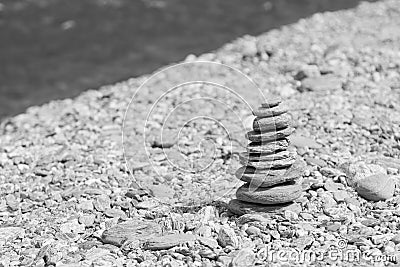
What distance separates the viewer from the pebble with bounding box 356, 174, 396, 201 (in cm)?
451

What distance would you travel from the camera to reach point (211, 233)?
414 cm

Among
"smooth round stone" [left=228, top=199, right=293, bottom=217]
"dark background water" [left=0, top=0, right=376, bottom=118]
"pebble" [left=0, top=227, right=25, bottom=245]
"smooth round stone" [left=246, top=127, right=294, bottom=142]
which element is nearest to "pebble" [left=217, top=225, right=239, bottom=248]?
"smooth round stone" [left=228, top=199, right=293, bottom=217]

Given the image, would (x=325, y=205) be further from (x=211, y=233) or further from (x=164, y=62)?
(x=164, y=62)

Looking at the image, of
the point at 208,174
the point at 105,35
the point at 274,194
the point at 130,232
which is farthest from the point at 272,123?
the point at 105,35

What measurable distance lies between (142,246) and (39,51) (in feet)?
21.7

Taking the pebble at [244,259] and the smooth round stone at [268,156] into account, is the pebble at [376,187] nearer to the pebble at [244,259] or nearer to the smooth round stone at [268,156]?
the smooth round stone at [268,156]

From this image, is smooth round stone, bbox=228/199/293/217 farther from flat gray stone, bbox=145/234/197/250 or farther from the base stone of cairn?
flat gray stone, bbox=145/234/197/250

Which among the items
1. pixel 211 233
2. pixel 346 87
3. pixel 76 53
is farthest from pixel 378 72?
pixel 76 53

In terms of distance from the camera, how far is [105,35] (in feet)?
34.0

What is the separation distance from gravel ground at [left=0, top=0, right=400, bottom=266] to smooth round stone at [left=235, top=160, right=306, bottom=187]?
0.20 m

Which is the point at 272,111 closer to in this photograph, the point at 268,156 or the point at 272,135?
the point at 272,135

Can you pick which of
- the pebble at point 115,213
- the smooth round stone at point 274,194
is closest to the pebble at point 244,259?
the smooth round stone at point 274,194

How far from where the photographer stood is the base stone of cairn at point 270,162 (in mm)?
4199

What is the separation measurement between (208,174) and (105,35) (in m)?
5.58
